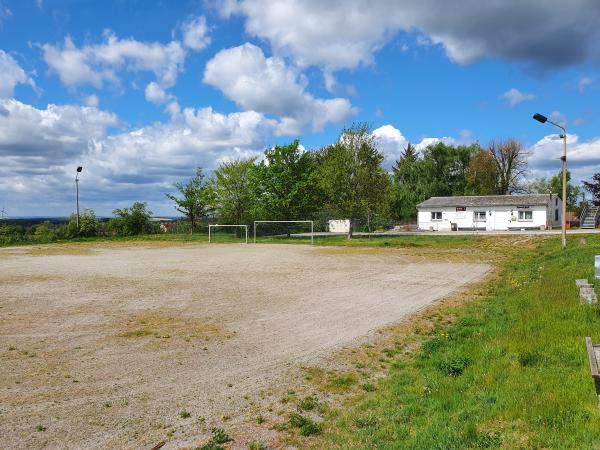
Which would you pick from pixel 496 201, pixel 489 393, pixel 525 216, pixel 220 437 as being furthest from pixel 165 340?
pixel 496 201

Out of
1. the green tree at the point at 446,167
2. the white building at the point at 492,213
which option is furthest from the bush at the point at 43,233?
the green tree at the point at 446,167

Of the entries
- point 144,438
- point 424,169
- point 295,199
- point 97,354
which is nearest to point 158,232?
point 295,199

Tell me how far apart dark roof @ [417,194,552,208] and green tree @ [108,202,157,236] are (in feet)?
104

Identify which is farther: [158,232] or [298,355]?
[158,232]

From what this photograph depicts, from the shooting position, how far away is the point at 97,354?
25.7 ft

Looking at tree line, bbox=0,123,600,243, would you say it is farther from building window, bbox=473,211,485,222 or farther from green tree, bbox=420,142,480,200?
building window, bbox=473,211,485,222

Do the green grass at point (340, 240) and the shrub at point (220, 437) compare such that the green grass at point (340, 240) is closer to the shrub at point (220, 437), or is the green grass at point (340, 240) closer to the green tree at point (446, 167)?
the shrub at point (220, 437)

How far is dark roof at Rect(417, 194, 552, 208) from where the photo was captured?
49844 mm

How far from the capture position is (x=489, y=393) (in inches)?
213

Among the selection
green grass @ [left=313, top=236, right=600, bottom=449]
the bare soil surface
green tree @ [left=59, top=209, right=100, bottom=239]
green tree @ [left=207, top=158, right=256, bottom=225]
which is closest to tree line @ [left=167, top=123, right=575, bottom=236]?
green tree @ [left=207, top=158, right=256, bottom=225]

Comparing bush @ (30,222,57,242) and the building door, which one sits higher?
the building door

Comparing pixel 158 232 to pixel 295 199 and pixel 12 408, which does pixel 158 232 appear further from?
pixel 12 408

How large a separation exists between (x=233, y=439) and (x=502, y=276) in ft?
49.8

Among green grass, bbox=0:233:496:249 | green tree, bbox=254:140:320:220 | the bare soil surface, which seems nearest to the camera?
the bare soil surface
